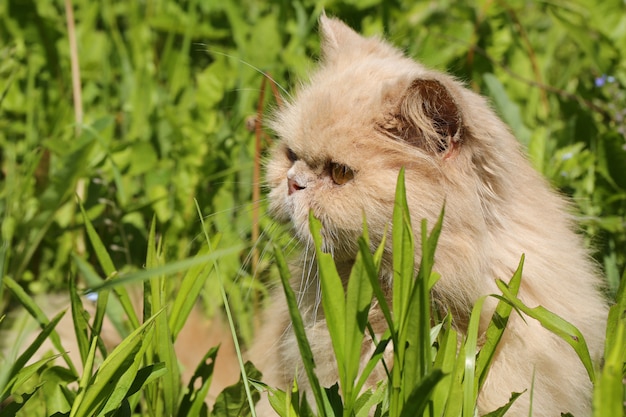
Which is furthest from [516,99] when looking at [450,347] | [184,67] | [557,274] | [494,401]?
[450,347]

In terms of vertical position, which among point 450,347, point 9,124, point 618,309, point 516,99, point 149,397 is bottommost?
point 149,397

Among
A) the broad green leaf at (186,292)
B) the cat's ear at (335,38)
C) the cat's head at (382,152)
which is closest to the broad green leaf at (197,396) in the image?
the broad green leaf at (186,292)

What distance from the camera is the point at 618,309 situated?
1528 mm

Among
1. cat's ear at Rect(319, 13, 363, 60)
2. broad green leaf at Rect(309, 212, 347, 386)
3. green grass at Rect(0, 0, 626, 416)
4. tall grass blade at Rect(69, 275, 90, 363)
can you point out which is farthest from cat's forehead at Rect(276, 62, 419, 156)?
tall grass blade at Rect(69, 275, 90, 363)

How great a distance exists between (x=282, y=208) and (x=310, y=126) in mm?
217

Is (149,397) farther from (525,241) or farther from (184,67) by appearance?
(184,67)

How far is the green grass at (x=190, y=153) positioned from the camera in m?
1.69

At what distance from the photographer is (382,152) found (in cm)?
174

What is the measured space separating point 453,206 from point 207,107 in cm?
157

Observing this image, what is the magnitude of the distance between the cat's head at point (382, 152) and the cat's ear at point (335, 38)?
11.5 inches

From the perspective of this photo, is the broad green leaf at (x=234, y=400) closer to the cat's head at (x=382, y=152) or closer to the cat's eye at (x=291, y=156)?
the cat's head at (x=382, y=152)

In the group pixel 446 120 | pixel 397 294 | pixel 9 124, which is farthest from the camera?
pixel 9 124

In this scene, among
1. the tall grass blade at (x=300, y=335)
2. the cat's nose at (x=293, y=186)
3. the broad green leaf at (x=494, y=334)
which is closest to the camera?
the tall grass blade at (x=300, y=335)

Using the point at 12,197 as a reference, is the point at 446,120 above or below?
above
